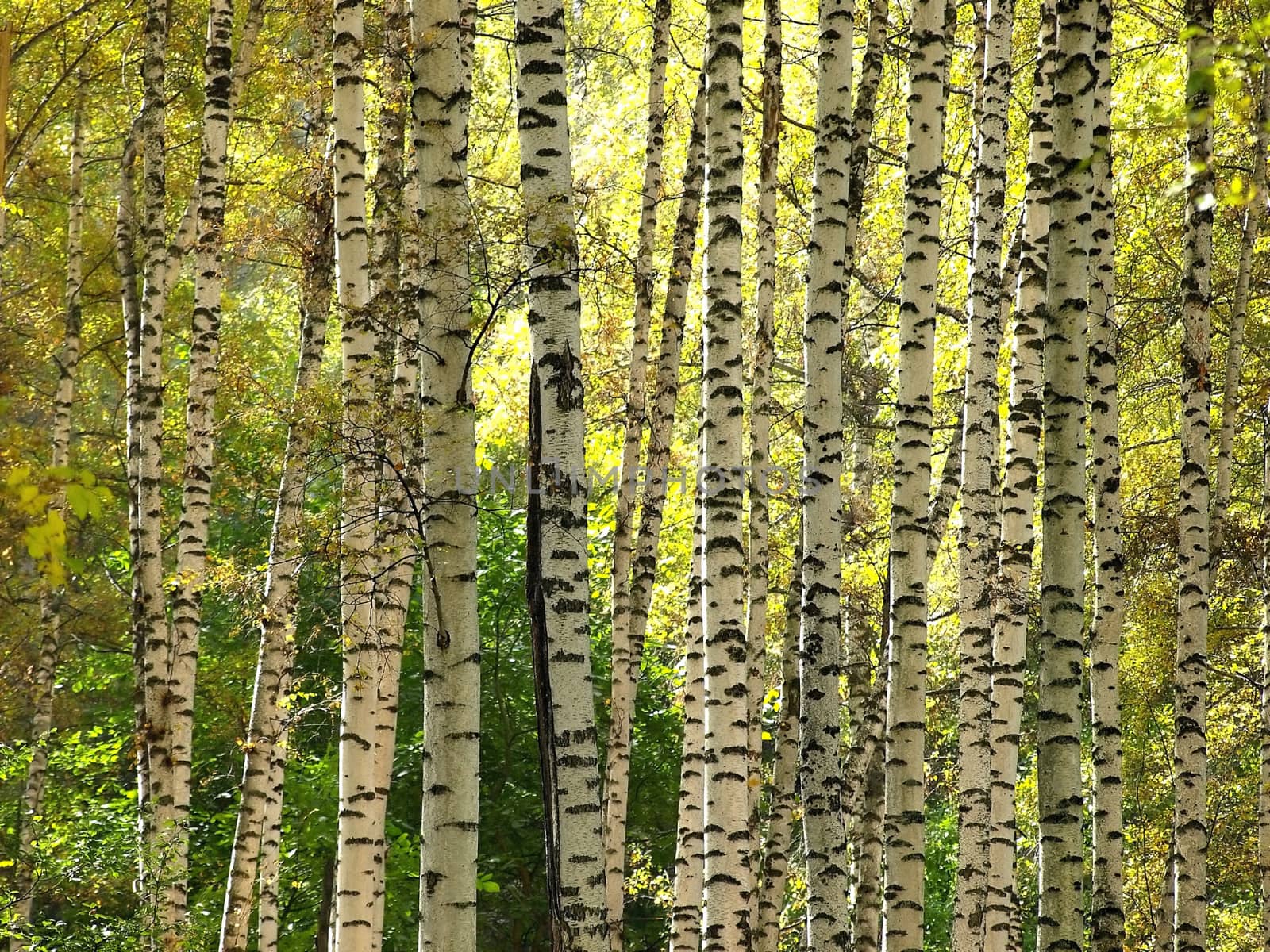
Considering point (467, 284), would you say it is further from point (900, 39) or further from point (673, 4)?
point (673, 4)

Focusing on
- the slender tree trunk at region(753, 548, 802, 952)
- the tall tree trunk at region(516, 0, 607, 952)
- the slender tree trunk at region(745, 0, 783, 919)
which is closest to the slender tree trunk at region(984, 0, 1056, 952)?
the slender tree trunk at region(745, 0, 783, 919)

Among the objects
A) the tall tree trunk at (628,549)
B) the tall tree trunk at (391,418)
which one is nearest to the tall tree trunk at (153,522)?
the tall tree trunk at (391,418)

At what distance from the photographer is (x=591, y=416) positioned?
40.4 feet

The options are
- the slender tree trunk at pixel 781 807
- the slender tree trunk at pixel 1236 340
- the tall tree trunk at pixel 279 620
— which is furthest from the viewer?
the slender tree trunk at pixel 781 807

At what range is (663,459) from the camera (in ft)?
29.6

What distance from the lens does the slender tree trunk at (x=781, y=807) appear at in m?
10.7

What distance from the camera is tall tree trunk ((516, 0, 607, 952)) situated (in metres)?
4.66

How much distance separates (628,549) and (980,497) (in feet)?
9.59

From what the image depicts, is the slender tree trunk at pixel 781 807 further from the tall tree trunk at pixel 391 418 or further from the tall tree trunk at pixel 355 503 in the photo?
the tall tree trunk at pixel 355 503

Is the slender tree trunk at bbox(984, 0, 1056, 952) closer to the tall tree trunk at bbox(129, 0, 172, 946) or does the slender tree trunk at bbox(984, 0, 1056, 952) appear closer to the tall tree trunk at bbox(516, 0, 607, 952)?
Result: the tall tree trunk at bbox(516, 0, 607, 952)

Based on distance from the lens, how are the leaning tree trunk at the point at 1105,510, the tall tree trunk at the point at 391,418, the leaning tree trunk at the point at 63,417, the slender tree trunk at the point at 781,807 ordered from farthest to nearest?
the leaning tree trunk at the point at 63,417
the slender tree trunk at the point at 781,807
the leaning tree trunk at the point at 1105,510
the tall tree trunk at the point at 391,418

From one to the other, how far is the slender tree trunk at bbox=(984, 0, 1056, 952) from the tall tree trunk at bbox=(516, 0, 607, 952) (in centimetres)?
274

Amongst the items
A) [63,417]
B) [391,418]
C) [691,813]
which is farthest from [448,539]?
[63,417]

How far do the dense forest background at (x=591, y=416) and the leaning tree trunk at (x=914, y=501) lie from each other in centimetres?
67
